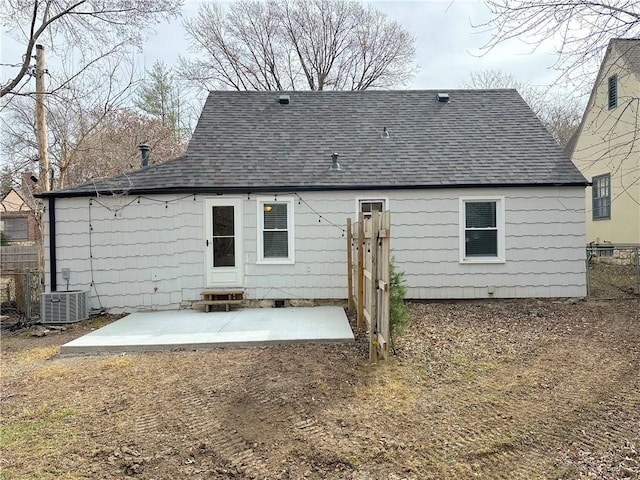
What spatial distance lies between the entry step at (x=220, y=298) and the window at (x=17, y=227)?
26505mm

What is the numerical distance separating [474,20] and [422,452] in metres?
4.50

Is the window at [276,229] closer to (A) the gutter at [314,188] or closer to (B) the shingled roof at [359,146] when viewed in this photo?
(A) the gutter at [314,188]

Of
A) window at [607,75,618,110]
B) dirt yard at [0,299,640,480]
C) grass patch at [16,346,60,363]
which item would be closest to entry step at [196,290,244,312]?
dirt yard at [0,299,640,480]

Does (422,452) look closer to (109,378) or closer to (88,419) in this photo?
(88,419)

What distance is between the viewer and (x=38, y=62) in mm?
8586

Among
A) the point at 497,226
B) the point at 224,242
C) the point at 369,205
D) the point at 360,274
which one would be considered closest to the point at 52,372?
the point at 224,242

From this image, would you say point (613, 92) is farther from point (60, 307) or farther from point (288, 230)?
point (60, 307)

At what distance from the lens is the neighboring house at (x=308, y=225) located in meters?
8.01

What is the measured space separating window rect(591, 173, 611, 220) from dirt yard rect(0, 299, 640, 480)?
10.4m

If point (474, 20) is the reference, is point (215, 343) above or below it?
below

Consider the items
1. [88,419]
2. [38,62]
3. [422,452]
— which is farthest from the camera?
[38,62]

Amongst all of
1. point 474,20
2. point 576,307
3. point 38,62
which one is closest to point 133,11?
point 38,62

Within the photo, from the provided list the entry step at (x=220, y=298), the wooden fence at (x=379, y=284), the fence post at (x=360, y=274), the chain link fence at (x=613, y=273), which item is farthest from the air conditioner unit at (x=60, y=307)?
the chain link fence at (x=613, y=273)

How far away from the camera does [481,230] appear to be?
846 cm
